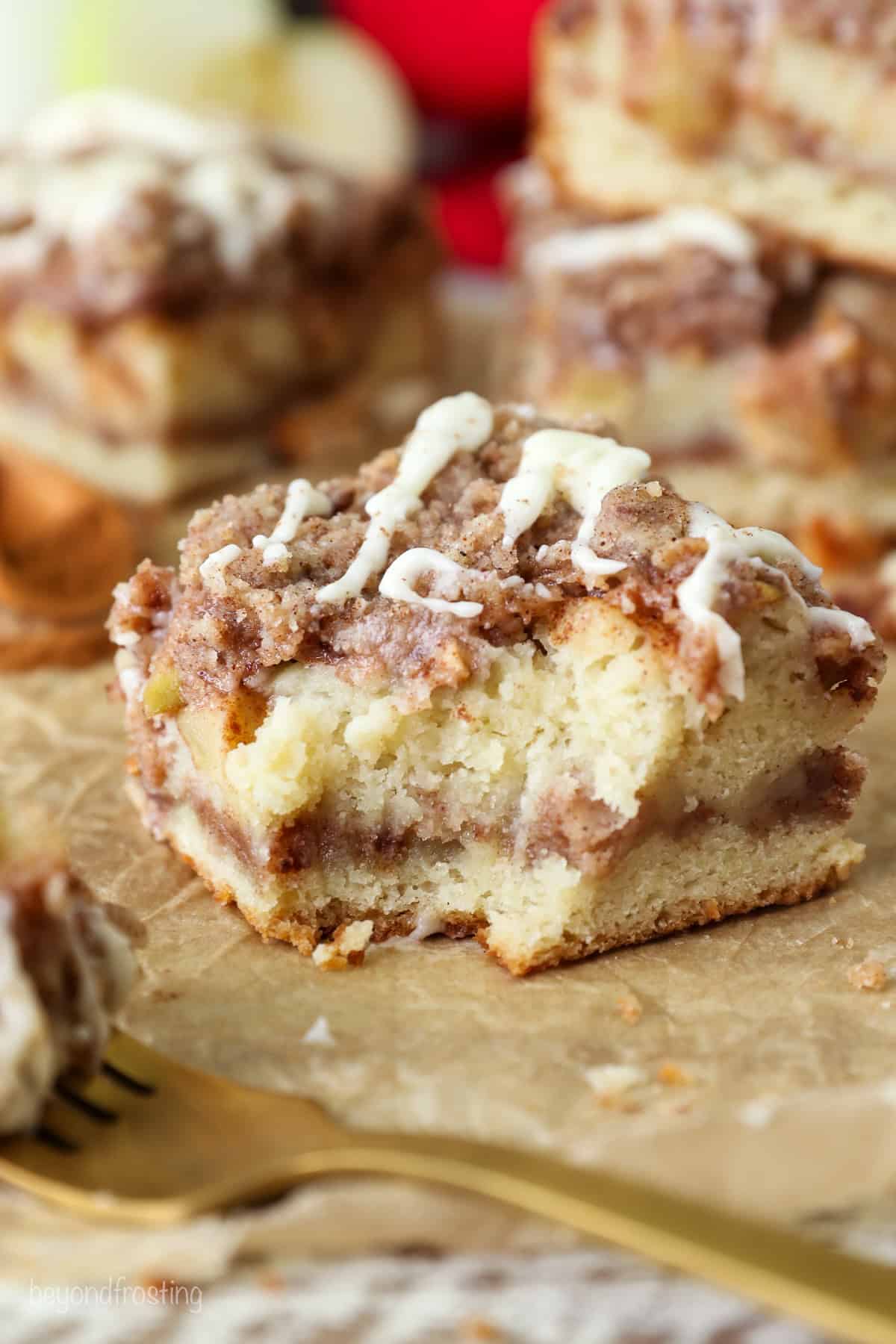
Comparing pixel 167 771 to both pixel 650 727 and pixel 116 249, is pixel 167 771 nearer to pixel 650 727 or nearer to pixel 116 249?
pixel 650 727

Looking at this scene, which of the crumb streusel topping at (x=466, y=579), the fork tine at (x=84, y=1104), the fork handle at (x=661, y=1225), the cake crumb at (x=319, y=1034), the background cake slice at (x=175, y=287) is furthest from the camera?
the background cake slice at (x=175, y=287)

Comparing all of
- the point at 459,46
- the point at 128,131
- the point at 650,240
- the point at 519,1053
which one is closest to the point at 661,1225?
the point at 519,1053

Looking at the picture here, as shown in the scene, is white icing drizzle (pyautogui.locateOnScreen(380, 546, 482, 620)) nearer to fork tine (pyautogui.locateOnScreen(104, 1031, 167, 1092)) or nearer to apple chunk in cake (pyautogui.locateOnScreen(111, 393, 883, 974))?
apple chunk in cake (pyautogui.locateOnScreen(111, 393, 883, 974))

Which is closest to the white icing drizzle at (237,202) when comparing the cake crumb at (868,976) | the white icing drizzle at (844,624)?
the white icing drizzle at (844,624)

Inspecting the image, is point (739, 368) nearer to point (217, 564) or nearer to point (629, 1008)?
point (217, 564)

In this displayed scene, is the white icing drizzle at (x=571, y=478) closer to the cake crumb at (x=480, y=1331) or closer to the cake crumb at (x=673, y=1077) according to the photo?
the cake crumb at (x=673, y=1077)

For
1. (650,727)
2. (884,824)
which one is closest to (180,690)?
(650,727)

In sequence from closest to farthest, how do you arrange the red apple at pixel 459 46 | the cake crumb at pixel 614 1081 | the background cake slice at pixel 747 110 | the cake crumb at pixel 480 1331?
the cake crumb at pixel 480 1331 < the cake crumb at pixel 614 1081 < the background cake slice at pixel 747 110 < the red apple at pixel 459 46
